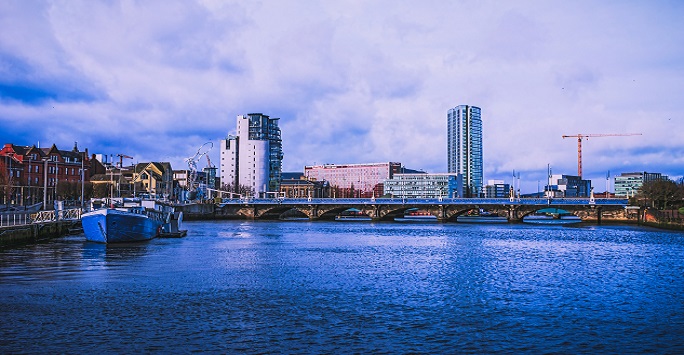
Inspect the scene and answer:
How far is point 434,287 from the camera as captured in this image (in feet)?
115

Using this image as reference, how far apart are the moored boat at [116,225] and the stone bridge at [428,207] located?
9177 centimetres

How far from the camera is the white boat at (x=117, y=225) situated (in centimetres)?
6175

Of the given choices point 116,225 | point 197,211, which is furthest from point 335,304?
point 197,211

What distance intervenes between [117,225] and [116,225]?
192 millimetres

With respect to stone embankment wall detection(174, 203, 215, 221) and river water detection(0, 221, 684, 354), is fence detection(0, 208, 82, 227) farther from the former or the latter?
stone embankment wall detection(174, 203, 215, 221)

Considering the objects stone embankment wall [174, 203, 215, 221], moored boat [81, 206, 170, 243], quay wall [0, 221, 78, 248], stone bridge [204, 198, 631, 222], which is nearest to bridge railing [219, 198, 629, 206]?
stone bridge [204, 198, 631, 222]

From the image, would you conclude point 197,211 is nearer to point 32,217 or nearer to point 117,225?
point 32,217

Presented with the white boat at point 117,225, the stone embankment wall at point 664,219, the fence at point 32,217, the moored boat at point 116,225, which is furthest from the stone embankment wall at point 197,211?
the stone embankment wall at point 664,219

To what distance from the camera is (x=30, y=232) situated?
62.7 m

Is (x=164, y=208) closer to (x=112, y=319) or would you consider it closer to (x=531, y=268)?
(x=531, y=268)

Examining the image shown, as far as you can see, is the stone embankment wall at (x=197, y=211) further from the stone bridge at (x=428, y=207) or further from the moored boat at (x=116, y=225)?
the moored boat at (x=116, y=225)

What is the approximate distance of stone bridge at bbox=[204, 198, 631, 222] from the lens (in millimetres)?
143875

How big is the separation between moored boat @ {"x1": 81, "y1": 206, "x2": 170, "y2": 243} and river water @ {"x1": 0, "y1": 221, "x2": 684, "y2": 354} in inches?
363

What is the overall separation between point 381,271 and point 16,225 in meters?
39.1
